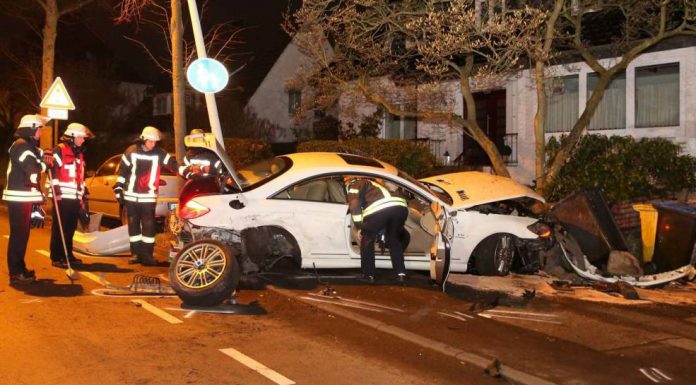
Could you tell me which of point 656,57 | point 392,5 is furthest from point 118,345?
point 656,57

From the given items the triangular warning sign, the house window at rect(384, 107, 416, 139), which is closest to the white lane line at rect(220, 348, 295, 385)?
the triangular warning sign

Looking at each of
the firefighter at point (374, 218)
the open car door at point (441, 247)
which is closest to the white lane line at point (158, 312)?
the firefighter at point (374, 218)

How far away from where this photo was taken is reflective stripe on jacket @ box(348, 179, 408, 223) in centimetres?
793

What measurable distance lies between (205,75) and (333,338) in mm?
5314

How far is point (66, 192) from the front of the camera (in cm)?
904

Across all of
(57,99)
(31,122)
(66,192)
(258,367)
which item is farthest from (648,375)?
(57,99)

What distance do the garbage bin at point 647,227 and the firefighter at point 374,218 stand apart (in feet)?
11.1

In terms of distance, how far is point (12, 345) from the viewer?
5746 millimetres

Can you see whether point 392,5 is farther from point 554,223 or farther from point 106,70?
point 106,70

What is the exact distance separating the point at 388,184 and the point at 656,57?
8725mm

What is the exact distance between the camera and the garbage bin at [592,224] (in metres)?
8.80

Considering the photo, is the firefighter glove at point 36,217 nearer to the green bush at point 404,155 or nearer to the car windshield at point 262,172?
the car windshield at point 262,172

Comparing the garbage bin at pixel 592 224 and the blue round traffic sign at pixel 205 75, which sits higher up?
the blue round traffic sign at pixel 205 75

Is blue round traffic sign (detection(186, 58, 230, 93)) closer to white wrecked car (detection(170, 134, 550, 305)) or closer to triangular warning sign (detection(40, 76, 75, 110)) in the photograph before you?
white wrecked car (detection(170, 134, 550, 305))
